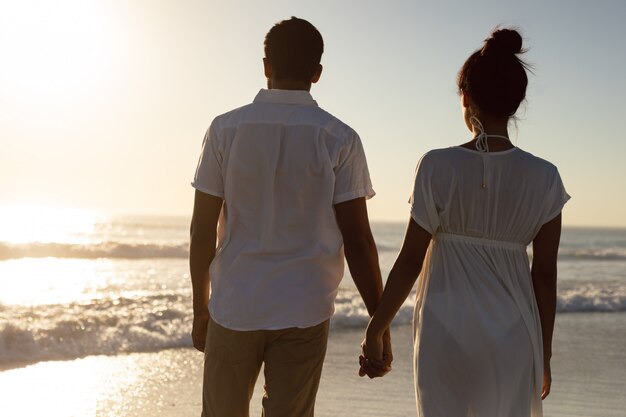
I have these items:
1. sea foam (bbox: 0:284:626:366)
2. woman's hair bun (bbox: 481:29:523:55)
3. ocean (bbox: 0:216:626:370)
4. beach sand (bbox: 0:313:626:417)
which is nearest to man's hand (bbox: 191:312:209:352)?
woman's hair bun (bbox: 481:29:523:55)

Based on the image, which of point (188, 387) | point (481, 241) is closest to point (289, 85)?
point (481, 241)

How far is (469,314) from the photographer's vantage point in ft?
9.03

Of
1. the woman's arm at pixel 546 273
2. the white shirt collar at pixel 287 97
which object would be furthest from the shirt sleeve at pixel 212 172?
the woman's arm at pixel 546 273

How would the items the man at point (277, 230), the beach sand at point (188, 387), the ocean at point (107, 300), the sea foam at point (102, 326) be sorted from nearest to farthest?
the man at point (277, 230) → the beach sand at point (188, 387) → the sea foam at point (102, 326) → the ocean at point (107, 300)

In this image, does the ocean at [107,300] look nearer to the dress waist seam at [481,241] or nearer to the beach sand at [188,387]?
the beach sand at [188,387]

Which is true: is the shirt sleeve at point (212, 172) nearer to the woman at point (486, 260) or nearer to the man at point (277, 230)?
the man at point (277, 230)

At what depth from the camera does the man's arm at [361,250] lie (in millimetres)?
2824

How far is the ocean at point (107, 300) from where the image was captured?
8250mm

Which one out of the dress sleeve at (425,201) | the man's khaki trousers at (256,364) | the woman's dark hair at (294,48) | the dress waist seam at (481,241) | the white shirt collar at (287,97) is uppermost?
the woman's dark hair at (294,48)

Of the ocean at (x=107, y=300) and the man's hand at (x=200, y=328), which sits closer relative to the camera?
the man's hand at (x=200, y=328)

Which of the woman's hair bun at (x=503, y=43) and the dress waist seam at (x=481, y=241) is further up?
the woman's hair bun at (x=503, y=43)

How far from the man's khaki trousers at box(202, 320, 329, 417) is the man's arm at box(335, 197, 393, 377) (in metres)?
0.24

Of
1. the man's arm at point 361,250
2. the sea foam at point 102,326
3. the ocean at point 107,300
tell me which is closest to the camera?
the man's arm at point 361,250

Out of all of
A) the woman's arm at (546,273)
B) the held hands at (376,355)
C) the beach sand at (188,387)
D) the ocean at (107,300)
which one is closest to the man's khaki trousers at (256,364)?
the held hands at (376,355)
